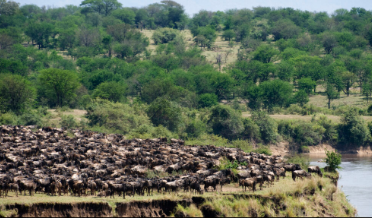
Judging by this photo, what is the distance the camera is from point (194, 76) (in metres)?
82.9

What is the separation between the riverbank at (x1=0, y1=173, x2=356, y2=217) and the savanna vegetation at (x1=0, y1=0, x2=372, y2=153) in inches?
683

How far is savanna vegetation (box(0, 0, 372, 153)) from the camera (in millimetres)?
57281

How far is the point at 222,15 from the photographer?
17800 cm

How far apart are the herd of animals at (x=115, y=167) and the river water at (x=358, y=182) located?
355 centimetres

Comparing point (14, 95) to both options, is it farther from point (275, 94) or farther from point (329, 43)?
point (329, 43)

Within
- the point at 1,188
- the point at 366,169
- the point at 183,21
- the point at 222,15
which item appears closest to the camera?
the point at 1,188

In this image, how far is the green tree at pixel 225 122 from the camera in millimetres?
57094

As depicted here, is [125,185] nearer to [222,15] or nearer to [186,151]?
[186,151]

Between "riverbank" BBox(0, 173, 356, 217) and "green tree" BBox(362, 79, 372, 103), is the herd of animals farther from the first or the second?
"green tree" BBox(362, 79, 372, 103)

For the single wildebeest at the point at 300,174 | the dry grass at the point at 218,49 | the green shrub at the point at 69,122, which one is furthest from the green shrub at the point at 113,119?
the dry grass at the point at 218,49

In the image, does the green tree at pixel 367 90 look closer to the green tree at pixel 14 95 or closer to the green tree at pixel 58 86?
the green tree at pixel 58 86

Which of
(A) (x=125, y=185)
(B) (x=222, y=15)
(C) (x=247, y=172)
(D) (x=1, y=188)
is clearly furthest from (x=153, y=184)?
(B) (x=222, y=15)

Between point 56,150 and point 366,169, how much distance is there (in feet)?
94.6

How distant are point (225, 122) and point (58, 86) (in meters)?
25.2
